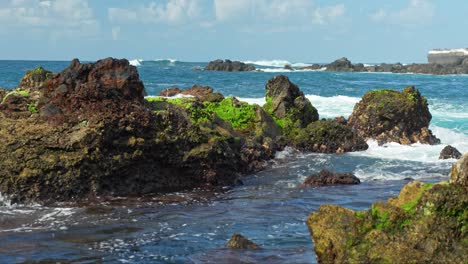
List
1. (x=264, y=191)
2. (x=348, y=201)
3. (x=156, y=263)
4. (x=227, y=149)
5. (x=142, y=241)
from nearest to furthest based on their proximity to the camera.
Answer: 1. (x=156, y=263)
2. (x=142, y=241)
3. (x=348, y=201)
4. (x=264, y=191)
5. (x=227, y=149)

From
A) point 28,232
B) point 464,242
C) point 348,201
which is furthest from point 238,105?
point 464,242

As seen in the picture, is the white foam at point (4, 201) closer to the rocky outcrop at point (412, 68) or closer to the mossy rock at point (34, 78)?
the mossy rock at point (34, 78)

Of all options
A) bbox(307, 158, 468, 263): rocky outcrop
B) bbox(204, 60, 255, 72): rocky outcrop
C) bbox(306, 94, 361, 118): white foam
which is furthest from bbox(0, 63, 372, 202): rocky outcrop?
bbox(204, 60, 255, 72): rocky outcrop

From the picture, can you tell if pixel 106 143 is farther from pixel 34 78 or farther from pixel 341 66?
pixel 341 66

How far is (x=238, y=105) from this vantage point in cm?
2083

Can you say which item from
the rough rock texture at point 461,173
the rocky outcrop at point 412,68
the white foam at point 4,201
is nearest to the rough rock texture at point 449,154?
the rough rock texture at point 461,173

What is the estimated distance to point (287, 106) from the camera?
72.5 ft

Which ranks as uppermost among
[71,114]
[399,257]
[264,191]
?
[71,114]

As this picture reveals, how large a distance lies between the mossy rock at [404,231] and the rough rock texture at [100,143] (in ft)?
22.7

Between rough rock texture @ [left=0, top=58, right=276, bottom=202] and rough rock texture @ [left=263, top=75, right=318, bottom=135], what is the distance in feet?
22.0

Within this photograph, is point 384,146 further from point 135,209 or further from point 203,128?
point 135,209

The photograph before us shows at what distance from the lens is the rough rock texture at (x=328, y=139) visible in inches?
784

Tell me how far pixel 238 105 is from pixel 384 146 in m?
5.44

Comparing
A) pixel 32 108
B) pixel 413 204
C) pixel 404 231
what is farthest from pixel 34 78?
pixel 404 231
